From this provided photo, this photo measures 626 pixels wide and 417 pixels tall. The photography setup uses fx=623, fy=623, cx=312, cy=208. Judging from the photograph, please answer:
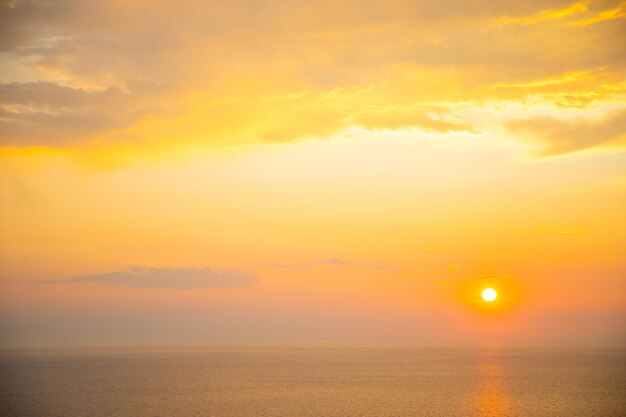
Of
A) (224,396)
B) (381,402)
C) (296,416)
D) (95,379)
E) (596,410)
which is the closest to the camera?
(296,416)

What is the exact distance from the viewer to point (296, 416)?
76250 millimetres

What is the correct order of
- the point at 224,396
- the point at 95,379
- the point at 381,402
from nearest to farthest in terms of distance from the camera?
the point at 381,402, the point at 224,396, the point at 95,379

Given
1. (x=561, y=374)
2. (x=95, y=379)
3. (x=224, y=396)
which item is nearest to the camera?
(x=224, y=396)

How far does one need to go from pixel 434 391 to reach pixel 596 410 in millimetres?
30565

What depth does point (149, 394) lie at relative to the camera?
105 metres

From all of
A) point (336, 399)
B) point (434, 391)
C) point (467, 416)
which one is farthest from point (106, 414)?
point (434, 391)

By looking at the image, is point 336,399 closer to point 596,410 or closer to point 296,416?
point 296,416

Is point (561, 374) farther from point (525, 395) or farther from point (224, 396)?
point (224, 396)

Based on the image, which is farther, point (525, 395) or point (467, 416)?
point (525, 395)

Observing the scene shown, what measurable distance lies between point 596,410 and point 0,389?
100734 millimetres

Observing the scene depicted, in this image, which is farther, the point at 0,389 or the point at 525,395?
the point at 0,389

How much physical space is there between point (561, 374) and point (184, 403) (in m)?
107

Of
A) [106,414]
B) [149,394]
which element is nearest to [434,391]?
[149,394]

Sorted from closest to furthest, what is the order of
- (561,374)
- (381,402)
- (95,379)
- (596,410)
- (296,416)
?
(296,416)
(596,410)
(381,402)
(95,379)
(561,374)
